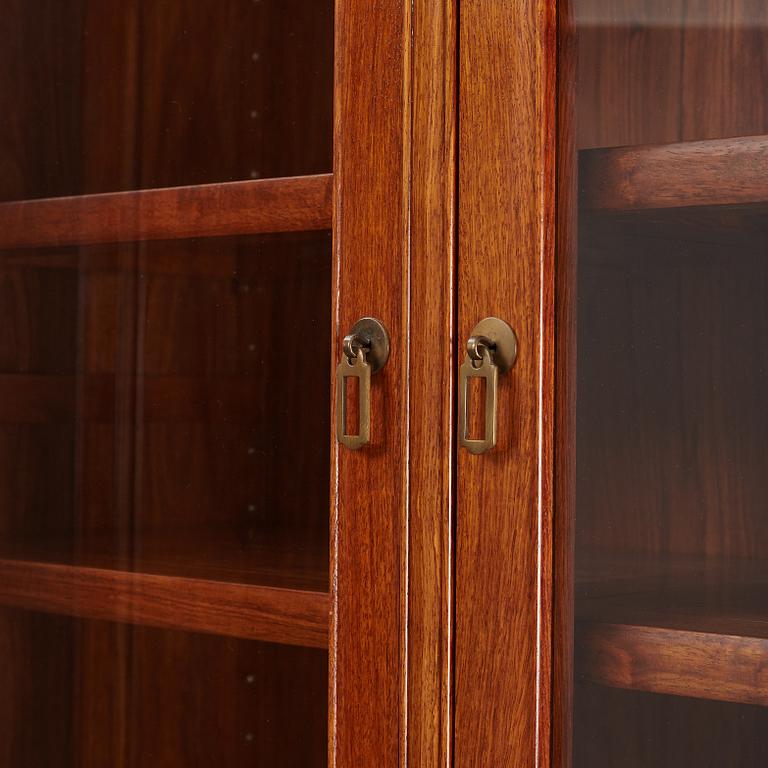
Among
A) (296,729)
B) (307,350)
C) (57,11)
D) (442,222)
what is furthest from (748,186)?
(57,11)

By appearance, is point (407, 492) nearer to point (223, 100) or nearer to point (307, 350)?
point (307, 350)

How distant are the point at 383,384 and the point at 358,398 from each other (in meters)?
0.02

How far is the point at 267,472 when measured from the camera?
0.72 meters

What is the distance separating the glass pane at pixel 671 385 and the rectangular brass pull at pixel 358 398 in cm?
11

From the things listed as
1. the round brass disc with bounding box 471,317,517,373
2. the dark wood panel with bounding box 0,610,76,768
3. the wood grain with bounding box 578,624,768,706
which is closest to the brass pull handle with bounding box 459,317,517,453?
the round brass disc with bounding box 471,317,517,373

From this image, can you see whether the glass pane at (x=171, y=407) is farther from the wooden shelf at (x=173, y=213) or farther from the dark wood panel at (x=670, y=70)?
the dark wood panel at (x=670, y=70)

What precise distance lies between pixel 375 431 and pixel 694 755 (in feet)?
0.72

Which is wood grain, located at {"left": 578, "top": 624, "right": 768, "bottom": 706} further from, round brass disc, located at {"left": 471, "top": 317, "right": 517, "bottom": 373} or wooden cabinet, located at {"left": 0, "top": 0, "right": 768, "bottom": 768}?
round brass disc, located at {"left": 471, "top": 317, "right": 517, "bottom": 373}

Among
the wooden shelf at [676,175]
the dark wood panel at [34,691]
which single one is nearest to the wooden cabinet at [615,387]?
the wooden shelf at [676,175]

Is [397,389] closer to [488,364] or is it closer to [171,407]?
[488,364]

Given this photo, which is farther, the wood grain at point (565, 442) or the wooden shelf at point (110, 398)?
the wooden shelf at point (110, 398)

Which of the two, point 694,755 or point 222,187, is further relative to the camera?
point 222,187

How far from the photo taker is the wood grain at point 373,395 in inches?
25.2

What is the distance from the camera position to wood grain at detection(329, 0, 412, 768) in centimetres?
64
